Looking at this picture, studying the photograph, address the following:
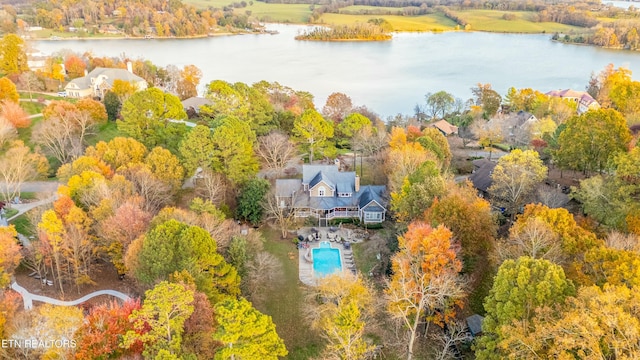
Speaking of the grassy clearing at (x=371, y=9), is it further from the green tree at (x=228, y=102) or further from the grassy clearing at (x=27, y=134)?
the grassy clearing at (x=27, y=134)

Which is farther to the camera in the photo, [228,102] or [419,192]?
[228,102]

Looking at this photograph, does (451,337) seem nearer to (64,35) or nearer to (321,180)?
(321,180)

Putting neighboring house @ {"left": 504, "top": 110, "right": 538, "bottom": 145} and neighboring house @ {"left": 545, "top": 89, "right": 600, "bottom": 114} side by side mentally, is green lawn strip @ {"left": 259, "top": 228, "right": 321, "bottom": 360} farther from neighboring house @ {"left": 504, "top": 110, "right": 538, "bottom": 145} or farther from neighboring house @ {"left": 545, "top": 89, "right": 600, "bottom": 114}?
neighboring house @ {"left": 545, "top": 89, "right": 600, "bottom": 114}

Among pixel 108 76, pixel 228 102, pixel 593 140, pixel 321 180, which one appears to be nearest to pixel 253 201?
pixel 321 180

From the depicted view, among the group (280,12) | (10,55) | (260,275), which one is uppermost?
(280,12)

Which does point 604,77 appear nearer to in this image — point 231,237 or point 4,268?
point 231,237

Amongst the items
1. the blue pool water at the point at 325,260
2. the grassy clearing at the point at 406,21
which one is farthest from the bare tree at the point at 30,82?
the grassy clearing at the point at 406,21
